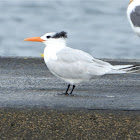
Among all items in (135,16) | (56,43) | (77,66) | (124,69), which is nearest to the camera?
(124,69)

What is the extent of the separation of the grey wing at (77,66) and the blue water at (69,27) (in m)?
8.98

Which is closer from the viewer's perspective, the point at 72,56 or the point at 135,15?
the point at 72,56

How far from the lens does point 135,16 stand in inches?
388

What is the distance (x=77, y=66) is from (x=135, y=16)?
3.08 metres

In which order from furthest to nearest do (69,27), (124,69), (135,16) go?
(69,27)
(135,16)
(124,69)

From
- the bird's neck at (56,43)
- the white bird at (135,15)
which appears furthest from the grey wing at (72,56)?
the white bird at (135,15)

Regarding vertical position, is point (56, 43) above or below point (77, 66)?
above

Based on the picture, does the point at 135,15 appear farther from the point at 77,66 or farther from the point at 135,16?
the point at 77,66

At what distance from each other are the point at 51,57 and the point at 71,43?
11.8 meters

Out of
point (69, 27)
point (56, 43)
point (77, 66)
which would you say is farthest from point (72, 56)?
point (69, 27)

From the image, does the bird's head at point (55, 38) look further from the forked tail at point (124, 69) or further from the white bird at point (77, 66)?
the forked tail at point (124, 69)

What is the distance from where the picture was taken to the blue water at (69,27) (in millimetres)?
17719

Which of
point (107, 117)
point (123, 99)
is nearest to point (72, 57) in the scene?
point (123, 99)

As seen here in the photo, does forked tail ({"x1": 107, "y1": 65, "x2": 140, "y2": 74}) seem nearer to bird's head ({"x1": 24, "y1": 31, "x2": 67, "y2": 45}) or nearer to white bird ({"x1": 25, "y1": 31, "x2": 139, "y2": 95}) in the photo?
white bird ({"x1": 25, "y1": 31, "x2": 139, "y2": 95})
